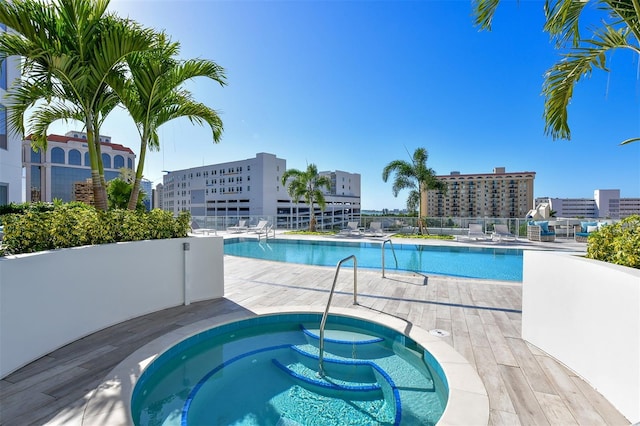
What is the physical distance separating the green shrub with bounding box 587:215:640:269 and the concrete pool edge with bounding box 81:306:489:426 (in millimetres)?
1434

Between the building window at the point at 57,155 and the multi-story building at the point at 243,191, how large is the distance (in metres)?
16.2

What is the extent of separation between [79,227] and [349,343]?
127 inches

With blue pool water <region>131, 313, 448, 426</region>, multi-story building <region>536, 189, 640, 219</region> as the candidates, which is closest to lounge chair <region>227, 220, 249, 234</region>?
blue pool water <region>131, 313, 448, 426</region>

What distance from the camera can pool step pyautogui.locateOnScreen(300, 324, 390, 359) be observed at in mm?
3221

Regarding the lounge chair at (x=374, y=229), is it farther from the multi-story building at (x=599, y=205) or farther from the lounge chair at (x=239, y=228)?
the multi-story building at (x=599, y=205)

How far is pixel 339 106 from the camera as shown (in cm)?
1602

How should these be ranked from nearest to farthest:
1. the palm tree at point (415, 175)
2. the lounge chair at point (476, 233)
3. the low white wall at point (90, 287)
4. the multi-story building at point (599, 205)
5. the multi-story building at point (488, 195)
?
the low white wall at point (90, 287)
the lounge chair at point (476, 233)
the palm tree at point (415, 175)
the multi-story building at point (488, 195)
the multi-story building at point (599, 205)

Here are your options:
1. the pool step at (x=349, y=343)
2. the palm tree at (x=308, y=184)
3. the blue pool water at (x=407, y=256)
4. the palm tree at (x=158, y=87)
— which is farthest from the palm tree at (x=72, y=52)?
the palm tree at (x=308, y=184)

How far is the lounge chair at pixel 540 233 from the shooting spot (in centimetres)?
1255

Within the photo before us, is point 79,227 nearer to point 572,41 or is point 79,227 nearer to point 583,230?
point 572,41

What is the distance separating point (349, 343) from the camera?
3.37m

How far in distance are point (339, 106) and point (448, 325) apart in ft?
47.4

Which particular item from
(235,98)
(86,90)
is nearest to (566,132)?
(86,90)

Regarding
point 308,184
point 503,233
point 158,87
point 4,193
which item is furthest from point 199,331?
point 308,184
